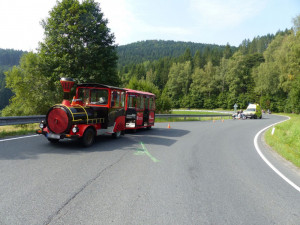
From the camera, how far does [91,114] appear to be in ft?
28.6

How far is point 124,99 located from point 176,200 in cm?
786

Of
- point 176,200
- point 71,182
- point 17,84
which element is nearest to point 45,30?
point 17,84

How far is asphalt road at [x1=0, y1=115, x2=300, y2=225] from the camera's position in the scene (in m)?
3.27

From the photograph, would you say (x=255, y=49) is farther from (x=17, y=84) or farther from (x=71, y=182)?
(x=71, y=182)

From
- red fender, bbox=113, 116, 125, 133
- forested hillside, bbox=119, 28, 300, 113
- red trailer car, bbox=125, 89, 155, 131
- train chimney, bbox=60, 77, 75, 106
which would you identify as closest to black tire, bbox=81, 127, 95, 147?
train chimney, bbox=60, 77, 75, 106

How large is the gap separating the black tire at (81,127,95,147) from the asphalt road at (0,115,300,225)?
2.17ft

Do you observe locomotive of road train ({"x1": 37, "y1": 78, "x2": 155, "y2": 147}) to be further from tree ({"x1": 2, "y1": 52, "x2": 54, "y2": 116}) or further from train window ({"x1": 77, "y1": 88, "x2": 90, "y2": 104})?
tree ({"x1": 2, "y1": 52, "x2": 54, "y2": 116})

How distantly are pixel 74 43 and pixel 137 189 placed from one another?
20965 millimetres

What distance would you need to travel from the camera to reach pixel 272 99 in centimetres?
6247

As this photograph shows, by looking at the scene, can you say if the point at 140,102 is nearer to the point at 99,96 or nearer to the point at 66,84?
the point at 99,96

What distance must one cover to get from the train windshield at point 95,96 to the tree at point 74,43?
12963 millimetres

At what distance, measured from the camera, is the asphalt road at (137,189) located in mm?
3271

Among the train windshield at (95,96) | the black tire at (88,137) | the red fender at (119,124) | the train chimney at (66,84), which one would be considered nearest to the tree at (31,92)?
the red fender at (119,124)

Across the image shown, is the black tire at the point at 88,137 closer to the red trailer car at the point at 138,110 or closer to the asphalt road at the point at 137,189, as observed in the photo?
the asphalt road at the point at 137,189
